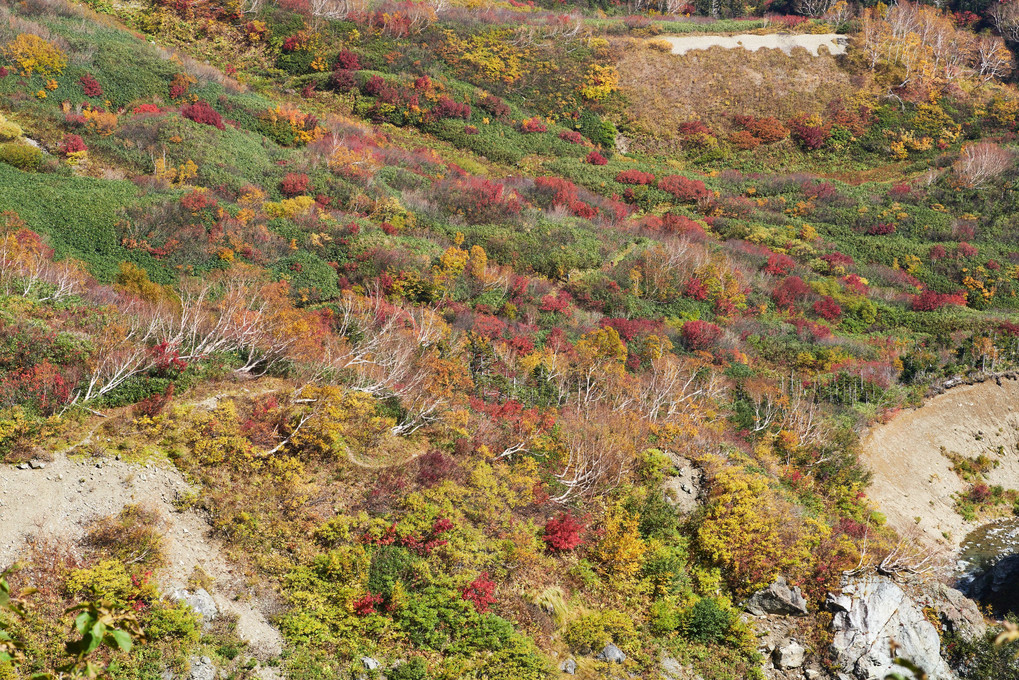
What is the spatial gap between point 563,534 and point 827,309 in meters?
19.9

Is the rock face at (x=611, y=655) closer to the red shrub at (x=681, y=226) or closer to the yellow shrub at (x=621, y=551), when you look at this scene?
the yellow shrub at (x=621, y=551)

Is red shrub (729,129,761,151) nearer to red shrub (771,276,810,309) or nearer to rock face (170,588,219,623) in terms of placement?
red shrub (771,276,810,309)

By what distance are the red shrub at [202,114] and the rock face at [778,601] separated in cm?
2920

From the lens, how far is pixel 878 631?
13609 millimetres

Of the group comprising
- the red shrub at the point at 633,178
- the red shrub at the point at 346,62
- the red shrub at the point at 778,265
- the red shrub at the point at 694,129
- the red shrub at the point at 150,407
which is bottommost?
the red shrub at the point at 778,265

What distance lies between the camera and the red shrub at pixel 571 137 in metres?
45.3

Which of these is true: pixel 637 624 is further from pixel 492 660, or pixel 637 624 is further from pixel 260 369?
pixel 260 369

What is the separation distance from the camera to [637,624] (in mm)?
13555

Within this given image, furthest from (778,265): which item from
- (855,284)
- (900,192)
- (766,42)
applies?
(766,42)

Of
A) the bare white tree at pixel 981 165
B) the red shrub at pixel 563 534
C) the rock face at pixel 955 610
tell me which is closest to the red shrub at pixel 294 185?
the red shrub at pixel 563 534

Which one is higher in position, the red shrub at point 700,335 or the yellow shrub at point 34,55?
the yellow shrub at point 34,55

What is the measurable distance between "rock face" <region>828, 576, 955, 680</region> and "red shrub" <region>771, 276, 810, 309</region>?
16854 mm

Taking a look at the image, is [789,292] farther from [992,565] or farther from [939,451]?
[992,565]

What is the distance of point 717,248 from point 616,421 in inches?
675
